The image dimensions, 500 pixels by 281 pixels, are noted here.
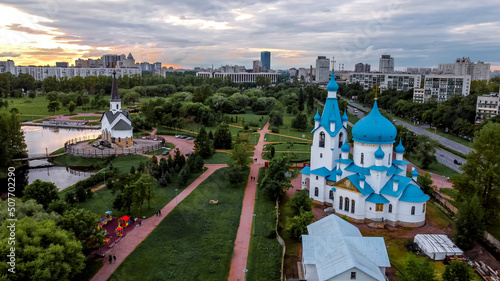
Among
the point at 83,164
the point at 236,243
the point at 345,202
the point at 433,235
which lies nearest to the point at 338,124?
the point at 345,202

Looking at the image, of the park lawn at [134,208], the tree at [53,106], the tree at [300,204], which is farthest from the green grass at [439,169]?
the tree at [53,106]

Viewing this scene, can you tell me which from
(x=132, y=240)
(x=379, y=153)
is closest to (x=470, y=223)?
(x=379, y=153)

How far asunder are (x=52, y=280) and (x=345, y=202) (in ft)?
73.4

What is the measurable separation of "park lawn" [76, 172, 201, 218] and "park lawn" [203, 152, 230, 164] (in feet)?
31.5

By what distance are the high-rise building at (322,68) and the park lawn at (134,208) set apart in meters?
139

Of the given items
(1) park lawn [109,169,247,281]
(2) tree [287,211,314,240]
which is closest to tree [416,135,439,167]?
(1) park lawn [109,169,247,281]

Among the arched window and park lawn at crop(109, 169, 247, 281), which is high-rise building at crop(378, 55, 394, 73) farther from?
park lawn at crop(109, 169, 247, 281)

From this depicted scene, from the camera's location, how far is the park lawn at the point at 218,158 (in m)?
49.3

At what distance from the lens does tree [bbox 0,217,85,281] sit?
1783 cm

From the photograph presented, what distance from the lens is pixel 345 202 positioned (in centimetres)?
3138

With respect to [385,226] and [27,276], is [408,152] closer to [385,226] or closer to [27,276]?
[385,226]

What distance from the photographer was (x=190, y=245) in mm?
26281

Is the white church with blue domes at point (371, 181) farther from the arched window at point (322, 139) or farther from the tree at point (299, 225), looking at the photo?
the tree at point (299, 225)

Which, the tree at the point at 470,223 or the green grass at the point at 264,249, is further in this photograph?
the tree at the point at 470,223
